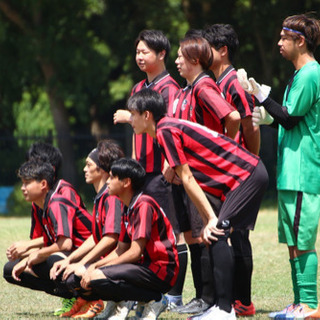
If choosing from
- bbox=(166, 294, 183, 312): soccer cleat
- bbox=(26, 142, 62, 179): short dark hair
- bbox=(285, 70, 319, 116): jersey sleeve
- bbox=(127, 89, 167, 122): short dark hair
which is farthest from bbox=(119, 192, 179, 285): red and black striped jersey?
bbox=(26, 142, 62, 179): short dark hair

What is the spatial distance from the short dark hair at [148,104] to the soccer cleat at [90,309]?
161 cm

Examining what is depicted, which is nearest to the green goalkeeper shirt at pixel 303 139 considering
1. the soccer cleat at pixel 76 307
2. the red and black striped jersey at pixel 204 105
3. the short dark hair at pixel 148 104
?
the red and black striped jersey at pixel 204 105

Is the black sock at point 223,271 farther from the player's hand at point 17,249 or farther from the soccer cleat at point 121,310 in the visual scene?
the player's hand at point 17,249

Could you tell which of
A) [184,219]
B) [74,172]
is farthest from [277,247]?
[74,172]

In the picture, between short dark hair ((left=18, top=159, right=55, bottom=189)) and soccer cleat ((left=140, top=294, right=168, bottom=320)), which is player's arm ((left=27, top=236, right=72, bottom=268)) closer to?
short dark hair ((left=18, top=159, right=55, bottom=189))

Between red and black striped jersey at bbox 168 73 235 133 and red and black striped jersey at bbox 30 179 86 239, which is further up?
red and black striped jersey at bbox 168 73 235 133

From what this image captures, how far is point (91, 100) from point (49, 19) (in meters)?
4.06

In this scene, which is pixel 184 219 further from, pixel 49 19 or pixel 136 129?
pixel 49 19

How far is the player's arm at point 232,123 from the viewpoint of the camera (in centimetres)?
552

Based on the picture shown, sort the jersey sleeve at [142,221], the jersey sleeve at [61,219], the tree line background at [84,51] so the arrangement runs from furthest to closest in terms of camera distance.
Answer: the tree line background at [84,51] < the jersey sleeve at [61,219] < the jersey sleeve at [142,221]

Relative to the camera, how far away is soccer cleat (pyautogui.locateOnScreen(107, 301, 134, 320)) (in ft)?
18.1

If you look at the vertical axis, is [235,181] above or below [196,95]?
below

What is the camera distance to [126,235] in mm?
5477

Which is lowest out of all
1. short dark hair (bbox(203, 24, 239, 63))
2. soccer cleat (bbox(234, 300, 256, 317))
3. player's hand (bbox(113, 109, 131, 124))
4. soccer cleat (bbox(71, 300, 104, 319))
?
soccer cleat (bbox(71, 300, 104, 319))
